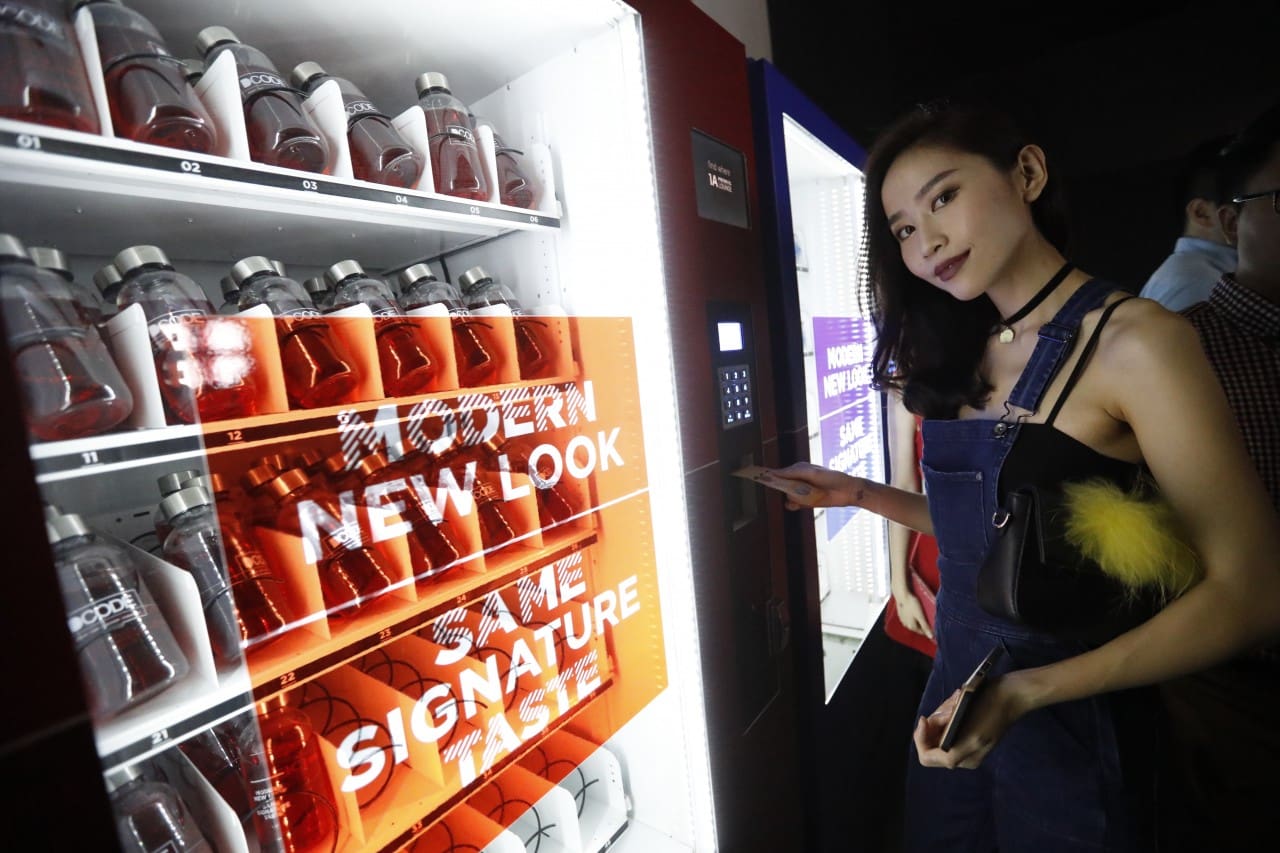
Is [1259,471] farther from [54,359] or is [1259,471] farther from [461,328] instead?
[54,359]

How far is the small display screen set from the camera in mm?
1407

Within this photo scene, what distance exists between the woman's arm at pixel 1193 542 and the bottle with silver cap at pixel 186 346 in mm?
1203

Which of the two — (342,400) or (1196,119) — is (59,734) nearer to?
(342,400)

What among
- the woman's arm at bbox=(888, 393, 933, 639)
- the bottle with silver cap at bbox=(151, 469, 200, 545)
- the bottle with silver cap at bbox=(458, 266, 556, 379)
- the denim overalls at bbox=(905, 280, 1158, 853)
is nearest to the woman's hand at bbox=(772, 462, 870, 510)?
the denim overalls at bbox=(905, 280, 1158, 853)

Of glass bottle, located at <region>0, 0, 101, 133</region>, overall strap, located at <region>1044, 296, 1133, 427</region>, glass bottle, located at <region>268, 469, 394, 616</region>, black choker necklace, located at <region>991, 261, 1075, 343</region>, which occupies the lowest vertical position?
glass bottle, located at <region>268, 469, 394, 616</region>

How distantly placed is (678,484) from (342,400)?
2.16 feet

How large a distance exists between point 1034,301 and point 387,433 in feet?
4.24

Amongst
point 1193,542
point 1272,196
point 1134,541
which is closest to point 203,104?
point 1134,541

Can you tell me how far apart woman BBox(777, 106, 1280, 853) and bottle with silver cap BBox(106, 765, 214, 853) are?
111 centimetres

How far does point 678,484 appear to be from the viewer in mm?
1285

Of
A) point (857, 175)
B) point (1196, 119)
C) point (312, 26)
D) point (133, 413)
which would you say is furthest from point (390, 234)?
point (1196, 119)

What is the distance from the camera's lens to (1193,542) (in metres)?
1.01

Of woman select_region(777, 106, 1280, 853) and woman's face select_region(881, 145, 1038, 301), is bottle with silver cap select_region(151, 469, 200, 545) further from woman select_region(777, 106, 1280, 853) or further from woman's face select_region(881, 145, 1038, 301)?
woman's face select_region(881, 145, 1038, 301)

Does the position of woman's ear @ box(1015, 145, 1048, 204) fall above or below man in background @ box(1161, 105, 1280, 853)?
above
